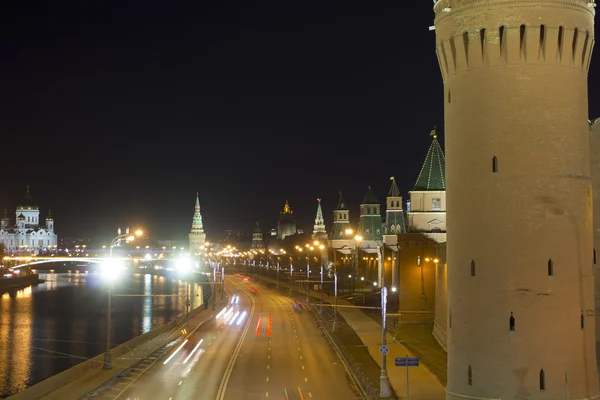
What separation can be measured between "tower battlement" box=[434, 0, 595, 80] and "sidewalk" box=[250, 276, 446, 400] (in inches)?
633

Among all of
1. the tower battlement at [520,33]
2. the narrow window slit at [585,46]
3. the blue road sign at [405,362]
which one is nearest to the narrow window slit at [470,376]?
the blue road sign at [405,362]

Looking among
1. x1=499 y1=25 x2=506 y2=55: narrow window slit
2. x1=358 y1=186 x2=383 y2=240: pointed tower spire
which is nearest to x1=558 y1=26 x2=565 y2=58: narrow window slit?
x1=499 y1=25 x2=506 y2=55: narrow window slit

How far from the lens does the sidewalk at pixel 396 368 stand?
1396 inches

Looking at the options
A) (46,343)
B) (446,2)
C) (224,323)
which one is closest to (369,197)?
(224,323)

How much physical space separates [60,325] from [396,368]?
66718 millimetres

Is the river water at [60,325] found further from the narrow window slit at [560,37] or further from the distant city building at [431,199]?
the narrow window slit at [560,37]

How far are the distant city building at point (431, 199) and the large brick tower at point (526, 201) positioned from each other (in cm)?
4709

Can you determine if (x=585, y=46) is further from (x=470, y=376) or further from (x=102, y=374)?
(x=102, y=374)

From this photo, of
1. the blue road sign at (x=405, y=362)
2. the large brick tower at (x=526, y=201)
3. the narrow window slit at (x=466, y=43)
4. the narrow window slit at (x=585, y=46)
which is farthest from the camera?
the blue road sign at (x=405, y=362)

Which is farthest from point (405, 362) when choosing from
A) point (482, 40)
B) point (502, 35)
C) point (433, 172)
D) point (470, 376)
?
point (433, 172)

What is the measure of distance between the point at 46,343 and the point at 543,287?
6626cm

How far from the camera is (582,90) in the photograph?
2580 centimetres

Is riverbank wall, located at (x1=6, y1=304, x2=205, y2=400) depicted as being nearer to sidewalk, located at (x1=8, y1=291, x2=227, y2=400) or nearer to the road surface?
sidewalk, located at (x1=8, y1=291, x2=227, y2=400)

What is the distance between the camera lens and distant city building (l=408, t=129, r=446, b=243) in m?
73.5
